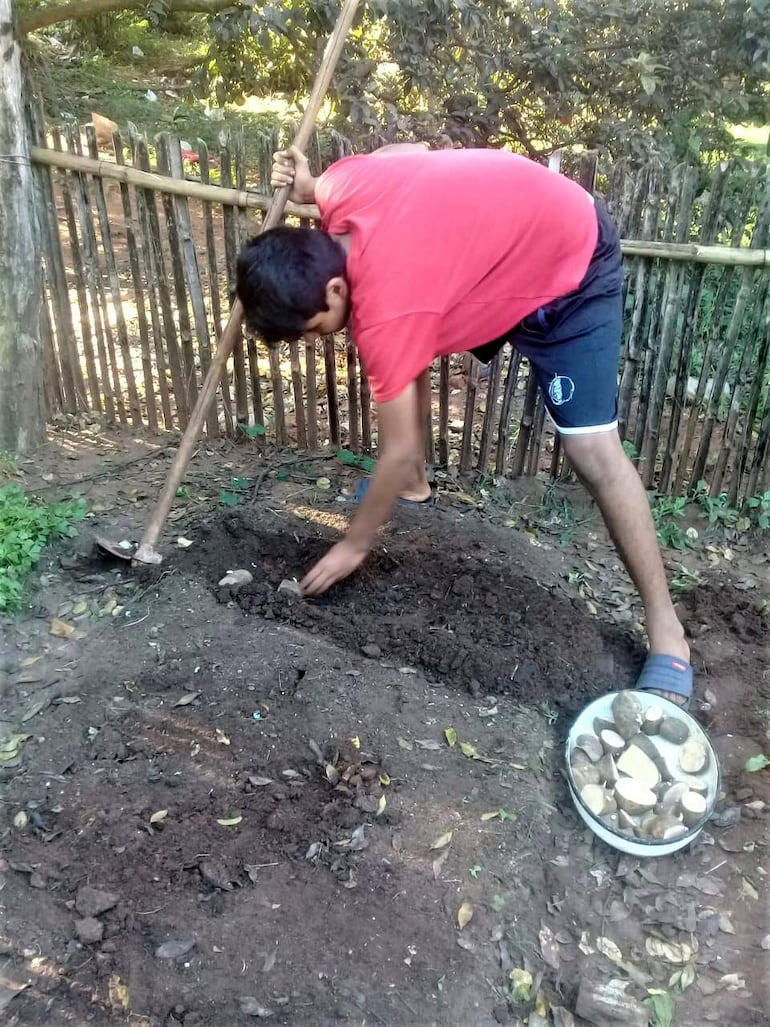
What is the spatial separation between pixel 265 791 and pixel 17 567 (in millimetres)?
1309

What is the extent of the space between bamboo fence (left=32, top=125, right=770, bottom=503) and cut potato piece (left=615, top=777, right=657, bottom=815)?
5.45ft

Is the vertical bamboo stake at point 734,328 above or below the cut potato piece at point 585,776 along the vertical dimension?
above

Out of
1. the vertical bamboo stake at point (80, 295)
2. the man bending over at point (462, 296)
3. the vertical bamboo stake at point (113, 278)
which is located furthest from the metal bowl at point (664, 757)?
the vertical bamboo stake at point (80, 295)

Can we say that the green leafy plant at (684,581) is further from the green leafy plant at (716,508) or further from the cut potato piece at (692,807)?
the cut potato piece at (692,807)

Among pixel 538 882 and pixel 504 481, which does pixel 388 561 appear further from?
pixel 538 882

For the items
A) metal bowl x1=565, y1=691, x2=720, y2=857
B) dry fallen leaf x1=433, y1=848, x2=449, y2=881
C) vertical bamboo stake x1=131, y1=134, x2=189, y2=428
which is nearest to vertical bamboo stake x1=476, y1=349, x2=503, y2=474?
vertical bamboo stake x1=131, y1=134, x2=189, y2=428

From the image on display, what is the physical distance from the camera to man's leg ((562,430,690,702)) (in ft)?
8.01

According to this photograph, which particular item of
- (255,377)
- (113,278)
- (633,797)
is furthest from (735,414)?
(113,278)

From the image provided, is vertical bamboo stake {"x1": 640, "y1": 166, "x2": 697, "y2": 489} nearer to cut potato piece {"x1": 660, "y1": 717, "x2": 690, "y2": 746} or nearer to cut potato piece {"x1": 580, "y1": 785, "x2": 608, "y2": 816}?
cut potato piece {"x1": 660, "y1": 717, "x2": 690, "y2": 746}

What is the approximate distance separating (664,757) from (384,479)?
102cm

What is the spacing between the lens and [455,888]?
6.31 ft

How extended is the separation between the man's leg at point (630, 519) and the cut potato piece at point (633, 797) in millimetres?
390

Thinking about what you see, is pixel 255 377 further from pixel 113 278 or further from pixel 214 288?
pixel 113 278

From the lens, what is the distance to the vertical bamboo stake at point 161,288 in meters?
3.40
